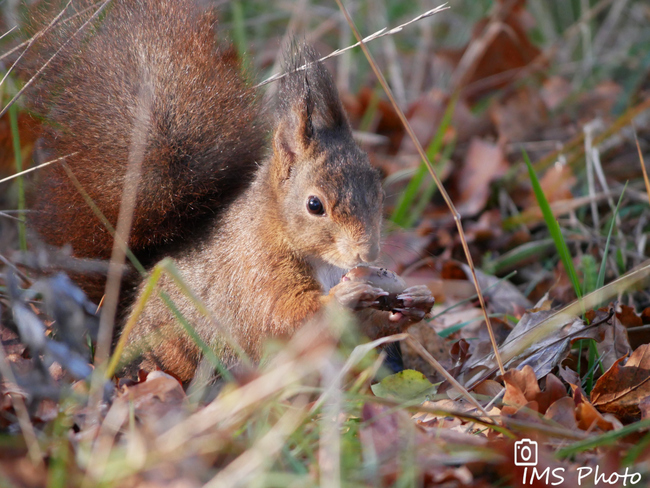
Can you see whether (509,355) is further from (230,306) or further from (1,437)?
(1,437)

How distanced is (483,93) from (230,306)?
229cm

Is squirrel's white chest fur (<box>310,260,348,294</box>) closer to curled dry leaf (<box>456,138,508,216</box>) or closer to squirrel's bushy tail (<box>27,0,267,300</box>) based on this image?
squirrel's bushy tail (<box>27,0,267,300</box>)

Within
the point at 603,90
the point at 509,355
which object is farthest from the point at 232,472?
the point at 603,90

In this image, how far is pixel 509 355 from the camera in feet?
5.27

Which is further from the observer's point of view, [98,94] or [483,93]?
[483,93]

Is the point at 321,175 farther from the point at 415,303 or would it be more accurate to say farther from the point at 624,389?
the point at 624,389

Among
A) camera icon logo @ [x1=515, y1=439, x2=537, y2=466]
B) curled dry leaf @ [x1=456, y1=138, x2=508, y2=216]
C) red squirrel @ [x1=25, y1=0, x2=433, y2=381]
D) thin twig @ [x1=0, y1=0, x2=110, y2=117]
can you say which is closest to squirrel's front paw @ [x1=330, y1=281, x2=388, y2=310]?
red squirrel @ [x1=25, y1=0, x2=433, y2=381]

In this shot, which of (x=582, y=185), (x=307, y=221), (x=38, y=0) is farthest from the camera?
(x=582, y=185)

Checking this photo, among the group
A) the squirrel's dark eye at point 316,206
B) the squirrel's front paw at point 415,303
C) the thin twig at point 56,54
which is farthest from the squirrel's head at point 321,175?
the thin twig at point 56,54

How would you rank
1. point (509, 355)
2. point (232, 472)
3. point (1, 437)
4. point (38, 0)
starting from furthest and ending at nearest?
1. point (38, 0)
2. point (509, 355)
3. point (1, 437)
4. point (232, 472)

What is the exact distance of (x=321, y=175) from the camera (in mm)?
1795

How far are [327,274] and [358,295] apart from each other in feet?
0.85

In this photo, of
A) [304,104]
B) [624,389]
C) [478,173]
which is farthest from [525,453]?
[478,173]

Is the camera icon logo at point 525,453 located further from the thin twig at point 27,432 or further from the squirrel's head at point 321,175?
the thin twig at point 27,432
